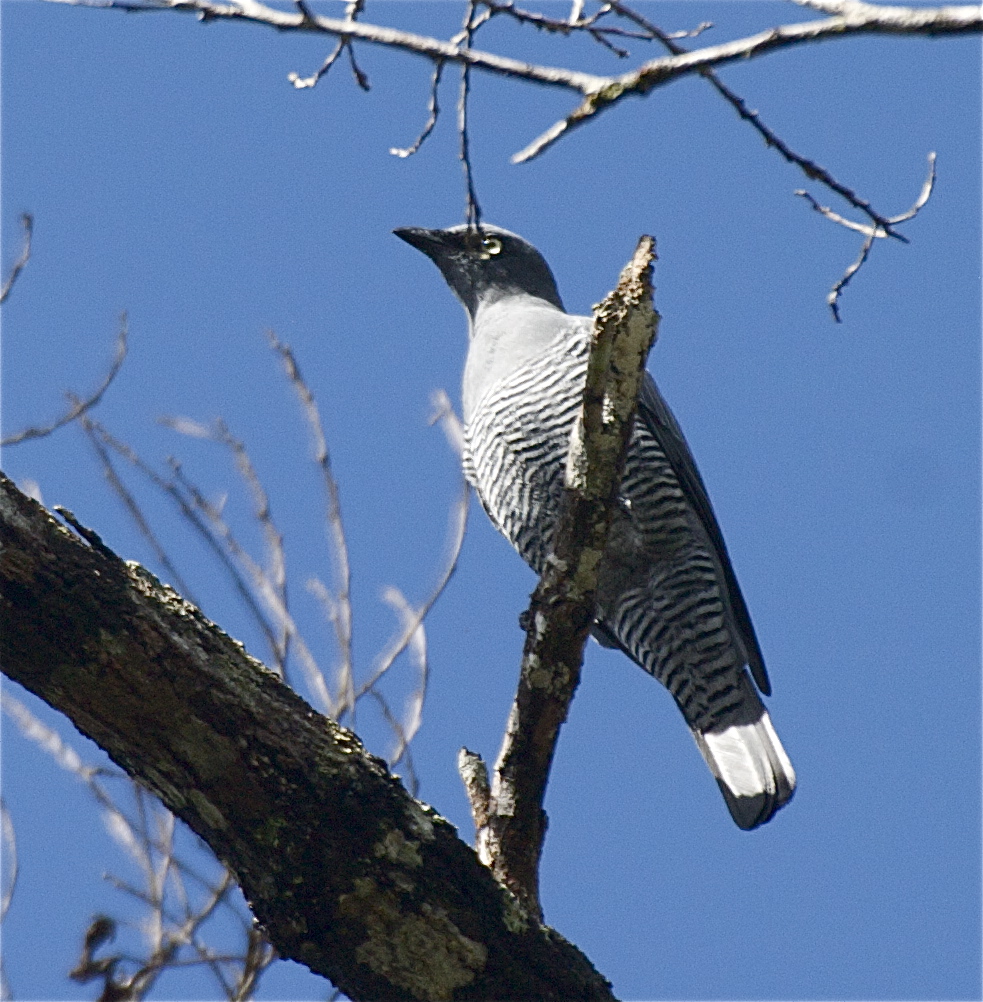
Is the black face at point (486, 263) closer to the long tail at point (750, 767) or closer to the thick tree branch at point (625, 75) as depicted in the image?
the long tail at point (750, 767)

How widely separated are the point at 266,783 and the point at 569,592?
817mm

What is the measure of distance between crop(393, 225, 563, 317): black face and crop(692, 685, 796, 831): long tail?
1.95 m

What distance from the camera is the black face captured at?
5.30 meters

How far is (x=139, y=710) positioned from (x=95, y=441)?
2.27m

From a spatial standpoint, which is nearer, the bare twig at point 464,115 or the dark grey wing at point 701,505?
the bare twig at point 464,115

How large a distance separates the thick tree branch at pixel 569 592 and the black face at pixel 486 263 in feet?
7.85

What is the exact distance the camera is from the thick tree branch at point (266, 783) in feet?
8.01

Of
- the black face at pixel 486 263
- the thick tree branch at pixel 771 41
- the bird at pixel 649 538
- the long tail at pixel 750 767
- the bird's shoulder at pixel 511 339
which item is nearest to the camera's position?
the thick tree branch at pixel 771 41

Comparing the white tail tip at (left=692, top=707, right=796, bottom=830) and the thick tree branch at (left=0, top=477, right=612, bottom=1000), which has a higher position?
the white tail tip at (left=692, top=707, right=796, bottom=830)

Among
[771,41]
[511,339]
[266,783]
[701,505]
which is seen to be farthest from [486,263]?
[771,41]

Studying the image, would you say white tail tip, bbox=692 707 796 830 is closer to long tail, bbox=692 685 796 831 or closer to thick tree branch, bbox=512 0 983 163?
long tail, bbox=692 685 796 831

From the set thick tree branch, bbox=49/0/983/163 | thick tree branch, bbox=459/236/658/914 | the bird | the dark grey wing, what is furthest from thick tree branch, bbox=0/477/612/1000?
the dark grey wing

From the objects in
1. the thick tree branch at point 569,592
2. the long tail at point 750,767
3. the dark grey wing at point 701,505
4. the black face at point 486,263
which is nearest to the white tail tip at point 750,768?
the long tail at point 750,767

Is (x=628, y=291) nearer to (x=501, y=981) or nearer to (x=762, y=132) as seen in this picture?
(x=762, y=132)
